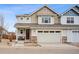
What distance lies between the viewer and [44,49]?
737 inches

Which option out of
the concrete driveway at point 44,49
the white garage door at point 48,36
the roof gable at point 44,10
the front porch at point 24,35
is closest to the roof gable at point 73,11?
the roof gable at point 44,10

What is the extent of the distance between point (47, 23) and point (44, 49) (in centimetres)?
51

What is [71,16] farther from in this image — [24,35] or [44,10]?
[24,35]

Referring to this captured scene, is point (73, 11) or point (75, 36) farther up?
point (73, 11)

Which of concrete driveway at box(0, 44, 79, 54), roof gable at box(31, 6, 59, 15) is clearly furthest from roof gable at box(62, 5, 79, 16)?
concrete driveway at box(0, 44, 79, 54)

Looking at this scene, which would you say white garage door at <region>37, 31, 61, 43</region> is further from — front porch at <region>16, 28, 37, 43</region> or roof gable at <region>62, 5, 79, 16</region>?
roof gable at <region>62, 5, 79, 16</region>

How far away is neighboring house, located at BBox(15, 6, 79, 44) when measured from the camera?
18.7m

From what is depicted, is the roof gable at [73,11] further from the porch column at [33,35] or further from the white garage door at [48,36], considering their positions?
the porch column at [33,35]

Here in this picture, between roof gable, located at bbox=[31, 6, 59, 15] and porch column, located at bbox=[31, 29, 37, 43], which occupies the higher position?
roof gable, located at bbox=[31, 6, 59, 15]

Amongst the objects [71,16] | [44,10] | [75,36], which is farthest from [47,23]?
[75,36]

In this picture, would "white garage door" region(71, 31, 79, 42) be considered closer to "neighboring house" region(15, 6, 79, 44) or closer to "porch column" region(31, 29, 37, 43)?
"neighboring house" region(15, 6, 79, 44)

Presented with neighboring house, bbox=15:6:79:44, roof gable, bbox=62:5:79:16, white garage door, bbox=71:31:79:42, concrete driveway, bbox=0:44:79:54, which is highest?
roof gable, bbox=62:5:79:16
